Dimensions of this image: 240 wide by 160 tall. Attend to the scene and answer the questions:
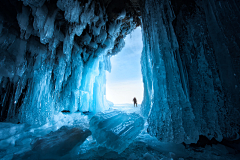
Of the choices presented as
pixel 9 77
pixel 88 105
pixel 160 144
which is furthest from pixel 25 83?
pixel 160 144

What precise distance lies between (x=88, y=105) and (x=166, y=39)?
24.2 ft

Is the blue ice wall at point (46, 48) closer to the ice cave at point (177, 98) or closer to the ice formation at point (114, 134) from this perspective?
the ice cave at point (177, 98)

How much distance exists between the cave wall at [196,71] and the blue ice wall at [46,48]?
3.57 meters

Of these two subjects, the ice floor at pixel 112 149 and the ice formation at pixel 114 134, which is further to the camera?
the ice formation at pixel 114 134

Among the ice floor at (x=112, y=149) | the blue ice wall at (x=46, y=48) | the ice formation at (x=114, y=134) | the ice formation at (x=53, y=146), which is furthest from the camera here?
the blue ice wall at (x=46, y=48)

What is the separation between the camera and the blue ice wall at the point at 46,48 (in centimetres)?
374

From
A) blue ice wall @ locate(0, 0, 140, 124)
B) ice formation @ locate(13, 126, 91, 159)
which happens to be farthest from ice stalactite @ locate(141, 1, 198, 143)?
blue ice wall @ locate(0, 0, 140, 124)

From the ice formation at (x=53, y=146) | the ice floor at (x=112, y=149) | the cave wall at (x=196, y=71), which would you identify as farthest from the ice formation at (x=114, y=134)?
the cave wall at (x=196, y=71)

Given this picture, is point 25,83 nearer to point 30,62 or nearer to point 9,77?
point 9,77

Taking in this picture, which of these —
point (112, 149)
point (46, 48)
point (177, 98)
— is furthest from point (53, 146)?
point (46, 48)

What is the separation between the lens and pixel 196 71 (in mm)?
2039

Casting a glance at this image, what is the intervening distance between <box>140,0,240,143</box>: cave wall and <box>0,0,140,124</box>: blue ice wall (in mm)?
3570

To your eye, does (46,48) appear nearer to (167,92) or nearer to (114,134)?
(114,134)

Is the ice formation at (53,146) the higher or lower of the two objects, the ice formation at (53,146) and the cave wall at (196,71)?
the lower
